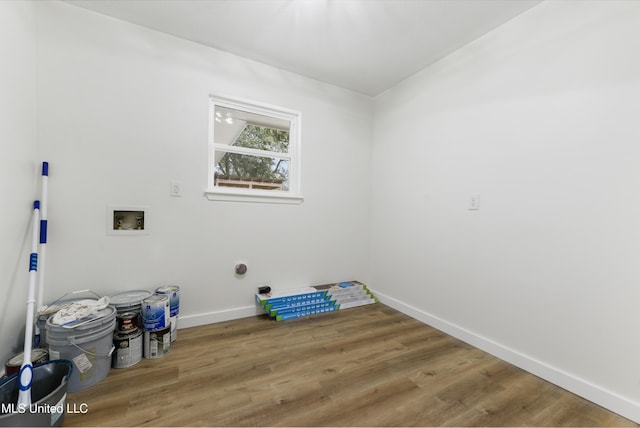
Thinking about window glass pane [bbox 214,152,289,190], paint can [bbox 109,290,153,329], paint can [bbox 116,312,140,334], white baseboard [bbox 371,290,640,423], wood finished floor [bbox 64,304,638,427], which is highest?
window glass pane [bbox 214,152,289,190]

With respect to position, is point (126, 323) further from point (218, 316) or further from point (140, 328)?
point (218, 316)

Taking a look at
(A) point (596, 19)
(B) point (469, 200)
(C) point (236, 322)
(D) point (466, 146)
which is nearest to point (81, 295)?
(C) point (236, 322)

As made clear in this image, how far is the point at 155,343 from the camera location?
174 centimetres

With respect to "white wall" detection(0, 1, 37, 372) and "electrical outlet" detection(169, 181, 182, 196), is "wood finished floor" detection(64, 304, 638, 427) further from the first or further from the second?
"electrical outlet" detection(169, 181, 182, 196)

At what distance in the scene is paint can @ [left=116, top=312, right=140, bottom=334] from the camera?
167 cm

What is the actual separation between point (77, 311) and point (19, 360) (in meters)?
0.32

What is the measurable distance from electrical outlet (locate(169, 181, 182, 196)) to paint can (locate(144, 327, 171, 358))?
1.06m

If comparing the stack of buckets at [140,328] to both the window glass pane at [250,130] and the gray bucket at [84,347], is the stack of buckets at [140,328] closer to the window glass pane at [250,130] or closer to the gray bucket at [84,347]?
the gray bucket at [84,347]

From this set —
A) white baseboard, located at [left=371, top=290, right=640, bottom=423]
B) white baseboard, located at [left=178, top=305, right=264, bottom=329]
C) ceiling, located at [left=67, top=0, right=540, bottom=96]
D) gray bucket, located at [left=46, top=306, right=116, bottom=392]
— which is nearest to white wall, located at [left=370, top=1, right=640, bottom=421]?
white baseboard, located at [left=371, top=290, right=640, bottom=423]

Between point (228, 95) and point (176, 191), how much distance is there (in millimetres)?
996

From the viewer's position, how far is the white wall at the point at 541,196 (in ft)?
4.52

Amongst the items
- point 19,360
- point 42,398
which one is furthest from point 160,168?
point 42,398

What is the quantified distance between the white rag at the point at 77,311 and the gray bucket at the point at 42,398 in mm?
210

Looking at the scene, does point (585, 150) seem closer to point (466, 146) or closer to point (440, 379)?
point (466, 146)
